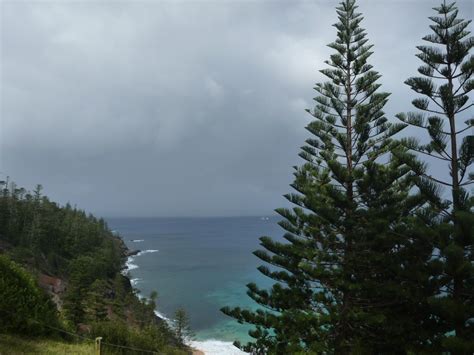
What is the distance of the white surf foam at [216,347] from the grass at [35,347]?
730 inches

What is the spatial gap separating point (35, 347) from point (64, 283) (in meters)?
29.6

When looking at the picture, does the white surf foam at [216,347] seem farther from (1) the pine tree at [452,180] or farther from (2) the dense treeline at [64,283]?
(1) the pine tree at [452,180]

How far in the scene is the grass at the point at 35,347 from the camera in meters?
5.19

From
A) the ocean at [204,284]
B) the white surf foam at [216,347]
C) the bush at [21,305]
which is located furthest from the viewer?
the ocean at [204,284]

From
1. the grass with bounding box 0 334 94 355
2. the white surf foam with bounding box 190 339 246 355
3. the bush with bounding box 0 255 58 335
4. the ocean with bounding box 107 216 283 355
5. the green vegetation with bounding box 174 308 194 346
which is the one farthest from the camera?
the ocean with bounding box 107 216 283 355

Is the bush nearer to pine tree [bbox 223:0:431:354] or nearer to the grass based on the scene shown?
the grass

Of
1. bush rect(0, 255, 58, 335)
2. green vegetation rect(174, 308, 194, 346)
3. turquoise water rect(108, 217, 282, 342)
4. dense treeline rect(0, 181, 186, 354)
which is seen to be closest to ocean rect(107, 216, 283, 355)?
turquoise water rect(108, 217, 282, 342)

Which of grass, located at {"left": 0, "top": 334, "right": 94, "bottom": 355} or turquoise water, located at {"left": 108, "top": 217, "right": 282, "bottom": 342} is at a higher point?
grass, located at {"left": 0, "top": 334, "right": 94, "bottom": 355}

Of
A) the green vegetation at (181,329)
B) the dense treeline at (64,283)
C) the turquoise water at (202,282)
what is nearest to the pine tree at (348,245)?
the dense treeline at (64,283)

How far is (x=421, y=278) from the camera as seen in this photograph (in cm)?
635

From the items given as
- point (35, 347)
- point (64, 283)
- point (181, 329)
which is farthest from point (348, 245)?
point (64, 283)

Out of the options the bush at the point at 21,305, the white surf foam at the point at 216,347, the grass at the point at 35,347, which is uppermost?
the bush at the point at 21,305

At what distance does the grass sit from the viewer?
5188mm

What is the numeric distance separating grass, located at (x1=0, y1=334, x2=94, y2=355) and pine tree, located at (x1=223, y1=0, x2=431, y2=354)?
419 centimetres
